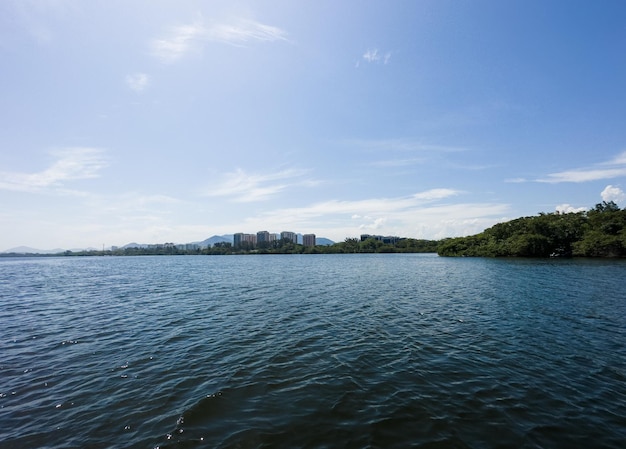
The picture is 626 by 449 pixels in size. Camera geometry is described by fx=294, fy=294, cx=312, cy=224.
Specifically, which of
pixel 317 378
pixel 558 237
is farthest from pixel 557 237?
pixel 317 378

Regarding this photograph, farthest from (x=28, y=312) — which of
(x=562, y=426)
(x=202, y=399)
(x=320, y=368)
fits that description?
(x=562, y=426)

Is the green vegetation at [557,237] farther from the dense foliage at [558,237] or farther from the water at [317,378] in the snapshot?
the water at [317,378]

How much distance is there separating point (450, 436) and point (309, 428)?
13.2 ft

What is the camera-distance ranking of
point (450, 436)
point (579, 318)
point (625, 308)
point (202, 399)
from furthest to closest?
point (625, 308) → point (579, 318) → point (202, 399) → point (450, 436)

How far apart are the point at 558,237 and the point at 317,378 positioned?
13704 centimetres

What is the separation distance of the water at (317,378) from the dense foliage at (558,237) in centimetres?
9631

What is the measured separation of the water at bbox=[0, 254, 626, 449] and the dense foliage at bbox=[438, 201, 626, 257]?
9631 cm

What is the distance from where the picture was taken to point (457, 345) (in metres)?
16.2

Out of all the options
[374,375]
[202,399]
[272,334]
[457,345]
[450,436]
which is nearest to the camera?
[450,436]

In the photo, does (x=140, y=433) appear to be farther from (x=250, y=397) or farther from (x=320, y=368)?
(x=320, y=368)

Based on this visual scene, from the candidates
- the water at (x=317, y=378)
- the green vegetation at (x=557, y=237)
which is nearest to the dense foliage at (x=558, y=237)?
the green vegetation at (x=557, y=237)

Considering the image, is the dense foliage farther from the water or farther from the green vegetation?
the water

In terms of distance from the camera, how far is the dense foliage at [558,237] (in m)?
95.2

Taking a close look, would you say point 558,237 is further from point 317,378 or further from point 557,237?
point 317,378
